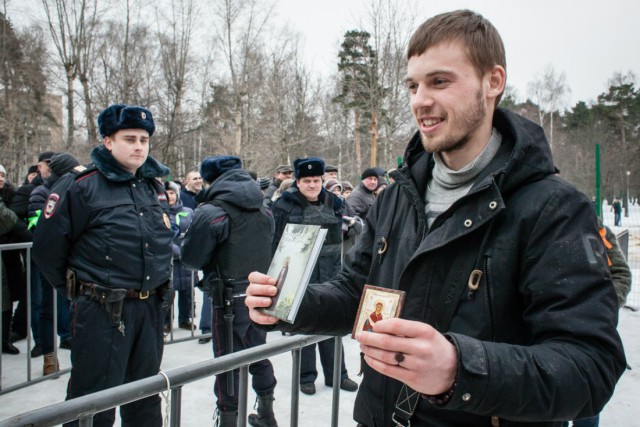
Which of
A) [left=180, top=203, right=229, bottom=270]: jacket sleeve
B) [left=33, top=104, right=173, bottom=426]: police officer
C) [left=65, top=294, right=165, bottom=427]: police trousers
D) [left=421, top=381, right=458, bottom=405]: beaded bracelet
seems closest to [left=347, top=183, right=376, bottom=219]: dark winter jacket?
[left=180, top=203, right=229, bottom=270]: jacket sleeve

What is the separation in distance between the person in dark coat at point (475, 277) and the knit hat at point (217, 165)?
9.47 ft

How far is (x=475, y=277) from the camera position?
47.2 inches

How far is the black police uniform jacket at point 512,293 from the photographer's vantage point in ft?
3.23

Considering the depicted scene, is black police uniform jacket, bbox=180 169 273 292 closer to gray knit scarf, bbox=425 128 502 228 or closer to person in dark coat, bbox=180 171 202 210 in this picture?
gray knit scarf, bbox=425 128 502 228

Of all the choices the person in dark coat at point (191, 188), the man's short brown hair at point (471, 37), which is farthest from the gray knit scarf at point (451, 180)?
the person in dark coat at point (191, 188)

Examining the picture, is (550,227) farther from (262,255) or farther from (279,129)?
(279,129)

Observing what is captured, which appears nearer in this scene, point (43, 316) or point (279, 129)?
point (43, 316)

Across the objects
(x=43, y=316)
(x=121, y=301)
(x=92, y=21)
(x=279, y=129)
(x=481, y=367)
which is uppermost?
(x=92, y=21)

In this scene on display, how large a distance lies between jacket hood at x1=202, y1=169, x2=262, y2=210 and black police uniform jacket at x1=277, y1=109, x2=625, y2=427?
2698 mm

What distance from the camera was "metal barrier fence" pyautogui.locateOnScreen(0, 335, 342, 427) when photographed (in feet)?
4.42

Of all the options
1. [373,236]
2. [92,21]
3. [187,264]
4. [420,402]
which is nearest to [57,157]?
[187,264]

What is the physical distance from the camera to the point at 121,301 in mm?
3014

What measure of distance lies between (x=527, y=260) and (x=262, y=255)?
3.32m

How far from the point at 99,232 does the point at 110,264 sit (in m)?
0.22
